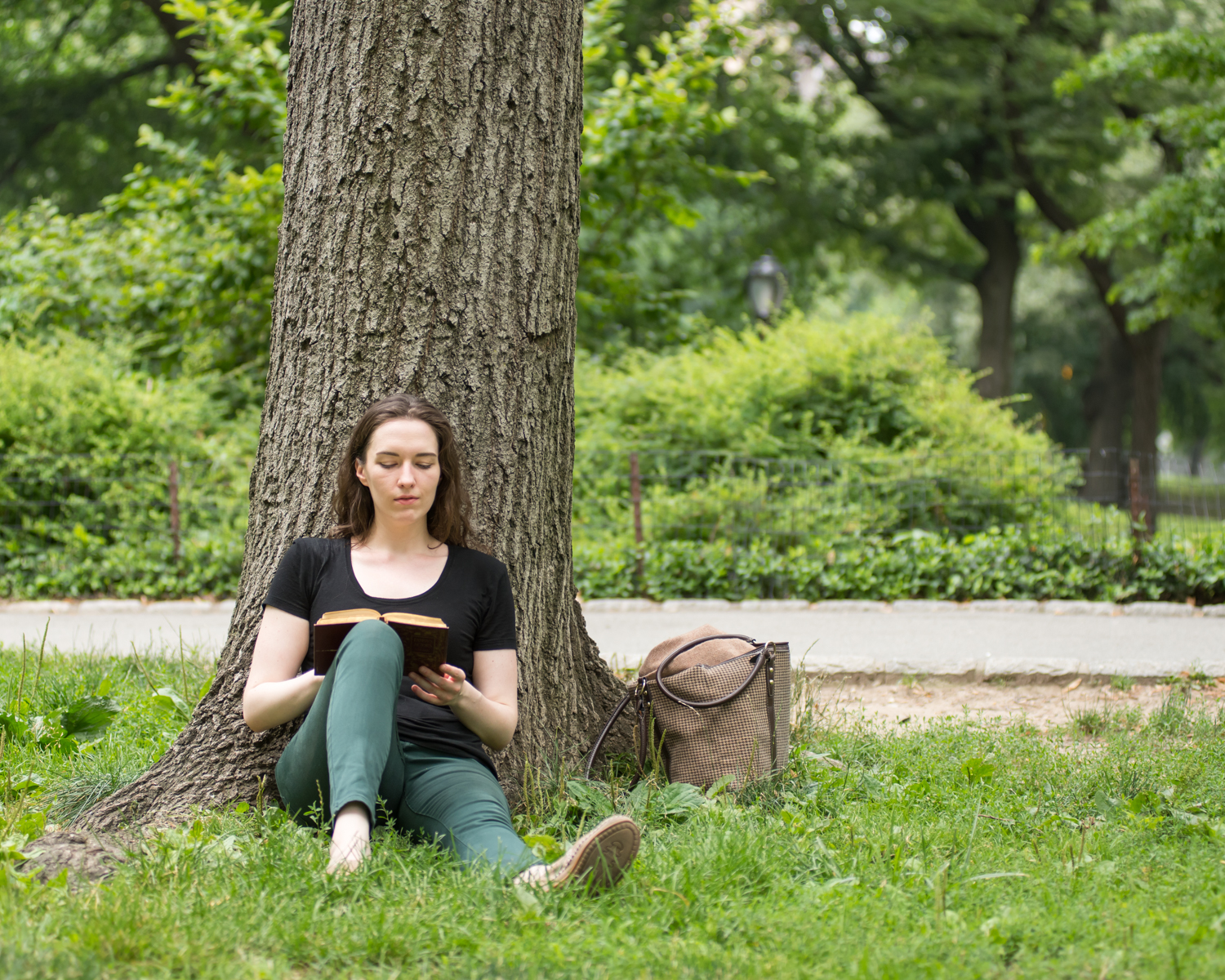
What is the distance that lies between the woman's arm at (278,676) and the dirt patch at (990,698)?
2396 mm

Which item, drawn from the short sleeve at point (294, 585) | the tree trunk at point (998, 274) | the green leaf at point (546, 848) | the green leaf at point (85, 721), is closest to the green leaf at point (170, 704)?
the green leaf at point (85, 721)

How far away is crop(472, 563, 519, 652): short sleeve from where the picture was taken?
312cm

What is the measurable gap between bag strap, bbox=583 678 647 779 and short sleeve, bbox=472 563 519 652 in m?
0.54

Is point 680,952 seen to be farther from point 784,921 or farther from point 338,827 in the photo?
point 338,827

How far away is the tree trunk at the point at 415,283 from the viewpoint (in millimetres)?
3252

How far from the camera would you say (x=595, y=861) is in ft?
8.13

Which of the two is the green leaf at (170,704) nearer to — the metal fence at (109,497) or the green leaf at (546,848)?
the green leaf at (546,848)

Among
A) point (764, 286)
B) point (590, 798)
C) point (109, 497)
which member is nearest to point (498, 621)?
point (590, 798)

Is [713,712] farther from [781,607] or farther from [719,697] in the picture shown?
[781,607]

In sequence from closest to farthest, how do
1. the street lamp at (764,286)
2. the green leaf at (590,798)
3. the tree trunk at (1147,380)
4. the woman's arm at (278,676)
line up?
the woman's arm at (278,676)
the green leaf at (590,798)
the street lamp at (764,286)
the tree trunk at (1147,380)

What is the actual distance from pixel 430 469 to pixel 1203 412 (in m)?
32.6

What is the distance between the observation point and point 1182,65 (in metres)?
11.0

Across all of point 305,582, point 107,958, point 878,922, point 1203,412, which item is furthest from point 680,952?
point 1203,412

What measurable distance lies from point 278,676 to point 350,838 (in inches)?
22.5
